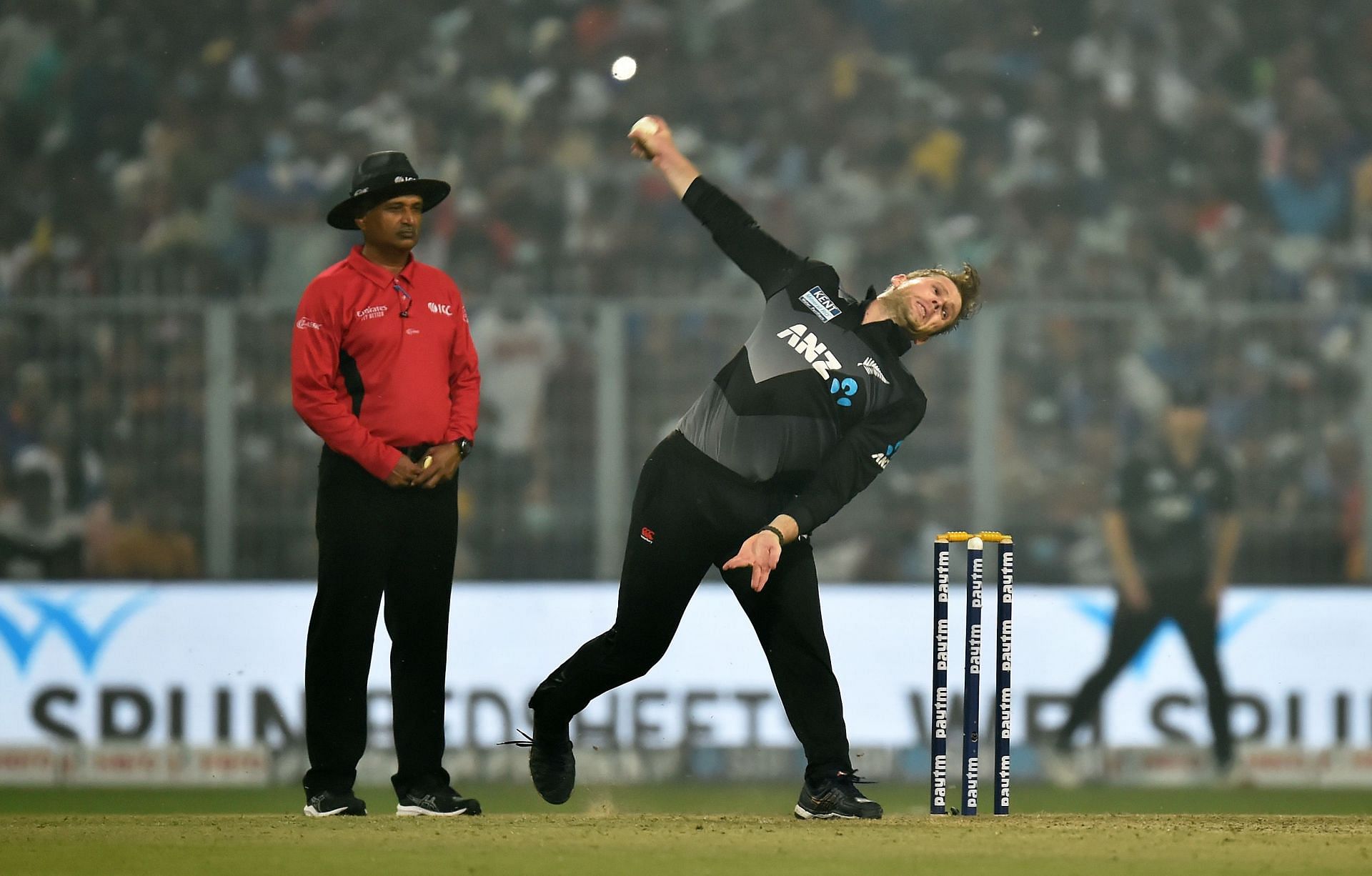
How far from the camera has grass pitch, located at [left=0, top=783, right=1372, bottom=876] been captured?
4453 mm

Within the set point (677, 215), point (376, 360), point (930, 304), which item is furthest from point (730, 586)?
point (677, 215)

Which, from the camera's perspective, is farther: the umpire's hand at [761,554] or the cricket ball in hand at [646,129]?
the cricket ball in hand at [646,129]

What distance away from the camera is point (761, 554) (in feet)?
15.6

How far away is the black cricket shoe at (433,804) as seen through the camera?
5.41 metres

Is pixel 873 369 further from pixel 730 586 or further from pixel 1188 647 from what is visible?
pixel 1188 647

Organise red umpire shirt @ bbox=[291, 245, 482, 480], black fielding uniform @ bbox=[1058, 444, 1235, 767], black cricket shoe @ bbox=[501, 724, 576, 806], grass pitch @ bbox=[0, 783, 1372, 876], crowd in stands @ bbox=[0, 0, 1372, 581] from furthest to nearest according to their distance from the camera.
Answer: crowd in stands @ bbox=[0, 0, 1372, 581] < black fielding uniform @ bbox=[1058, 444, 1235, 767] < black cricket shoe @ bbox=[501, 724, 576, 806] < red umpire shirt @ bbox=[291, 245, 482, 480] < grass pitch @ bbox=[0, 783, 1372, 876]

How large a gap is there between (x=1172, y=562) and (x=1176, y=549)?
5.2 inches

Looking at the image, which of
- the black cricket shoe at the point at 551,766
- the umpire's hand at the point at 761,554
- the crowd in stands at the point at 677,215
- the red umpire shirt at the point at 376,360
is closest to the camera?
the umpire's hand at the point at 761,554

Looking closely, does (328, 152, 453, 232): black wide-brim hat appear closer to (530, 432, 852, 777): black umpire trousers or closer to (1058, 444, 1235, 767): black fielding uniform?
(530, 432, 852, 777): black umpire trousers

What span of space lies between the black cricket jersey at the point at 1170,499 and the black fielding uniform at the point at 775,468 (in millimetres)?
3908

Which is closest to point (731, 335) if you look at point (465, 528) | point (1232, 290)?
point (465, 528)

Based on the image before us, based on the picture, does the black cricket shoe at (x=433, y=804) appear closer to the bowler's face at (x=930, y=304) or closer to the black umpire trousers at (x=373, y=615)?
the black umpire trousers at (x=373, y=615)

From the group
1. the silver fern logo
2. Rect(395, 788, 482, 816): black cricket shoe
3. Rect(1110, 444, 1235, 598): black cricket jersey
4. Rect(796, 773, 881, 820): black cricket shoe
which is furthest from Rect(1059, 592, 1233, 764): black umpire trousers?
Rect(395, 788, 482, 816): black cricket shoe

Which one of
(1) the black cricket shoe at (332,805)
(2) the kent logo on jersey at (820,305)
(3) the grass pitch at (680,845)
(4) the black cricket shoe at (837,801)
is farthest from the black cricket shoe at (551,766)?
(2) the kent logo on jersey at (820,305)
